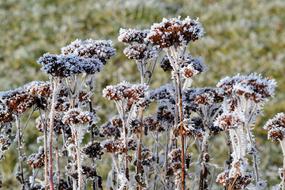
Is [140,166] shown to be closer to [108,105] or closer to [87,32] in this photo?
[108,105]

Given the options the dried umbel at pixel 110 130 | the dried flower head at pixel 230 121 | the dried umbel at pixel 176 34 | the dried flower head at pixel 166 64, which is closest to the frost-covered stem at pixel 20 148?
the dried umbel at pixel 110 130

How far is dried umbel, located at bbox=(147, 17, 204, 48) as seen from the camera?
3.66m

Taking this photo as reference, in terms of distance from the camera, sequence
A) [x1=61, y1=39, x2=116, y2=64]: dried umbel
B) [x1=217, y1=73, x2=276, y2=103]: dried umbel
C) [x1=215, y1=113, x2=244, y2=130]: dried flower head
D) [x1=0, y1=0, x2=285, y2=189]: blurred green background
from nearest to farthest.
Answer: [x1=215, y1=113, x2=244, y2=130]: dried flower head, [x1=217, y1=73, x2=276, y2=103]: dried umbel, [x1=61, y1=39, x2=116, y2=64]: dried umbel, [x1=0, y1=0, x2=285, y2=189]: blurred green background

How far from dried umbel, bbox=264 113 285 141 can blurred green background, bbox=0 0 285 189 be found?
8640 millimetres

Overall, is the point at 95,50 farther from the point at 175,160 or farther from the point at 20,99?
the point at 175,160

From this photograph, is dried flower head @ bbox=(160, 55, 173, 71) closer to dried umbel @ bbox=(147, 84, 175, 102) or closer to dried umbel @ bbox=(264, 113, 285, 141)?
dried umbel @ bbox=(147, 84, 175, 102)

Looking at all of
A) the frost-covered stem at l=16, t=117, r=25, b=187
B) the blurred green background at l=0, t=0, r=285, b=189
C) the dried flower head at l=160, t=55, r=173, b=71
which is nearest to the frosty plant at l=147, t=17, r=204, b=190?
the dried flower head at l=160, t=55, r=173, b=71

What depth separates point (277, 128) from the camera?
152 inches

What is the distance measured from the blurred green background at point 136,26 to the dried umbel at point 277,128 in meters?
8.64

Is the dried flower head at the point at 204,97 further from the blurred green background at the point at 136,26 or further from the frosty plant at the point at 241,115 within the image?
the blurred green background at the point at 136,26

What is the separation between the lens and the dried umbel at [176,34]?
3.66 m

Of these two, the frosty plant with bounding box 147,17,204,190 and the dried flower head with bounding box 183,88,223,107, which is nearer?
the frosty plant with bounding box 147,17,204,190

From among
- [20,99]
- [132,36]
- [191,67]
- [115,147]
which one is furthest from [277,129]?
[20,99]

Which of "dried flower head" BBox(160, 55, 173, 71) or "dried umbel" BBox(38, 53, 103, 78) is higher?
"dried flower head" BBox(160, 55, 173, 71)
